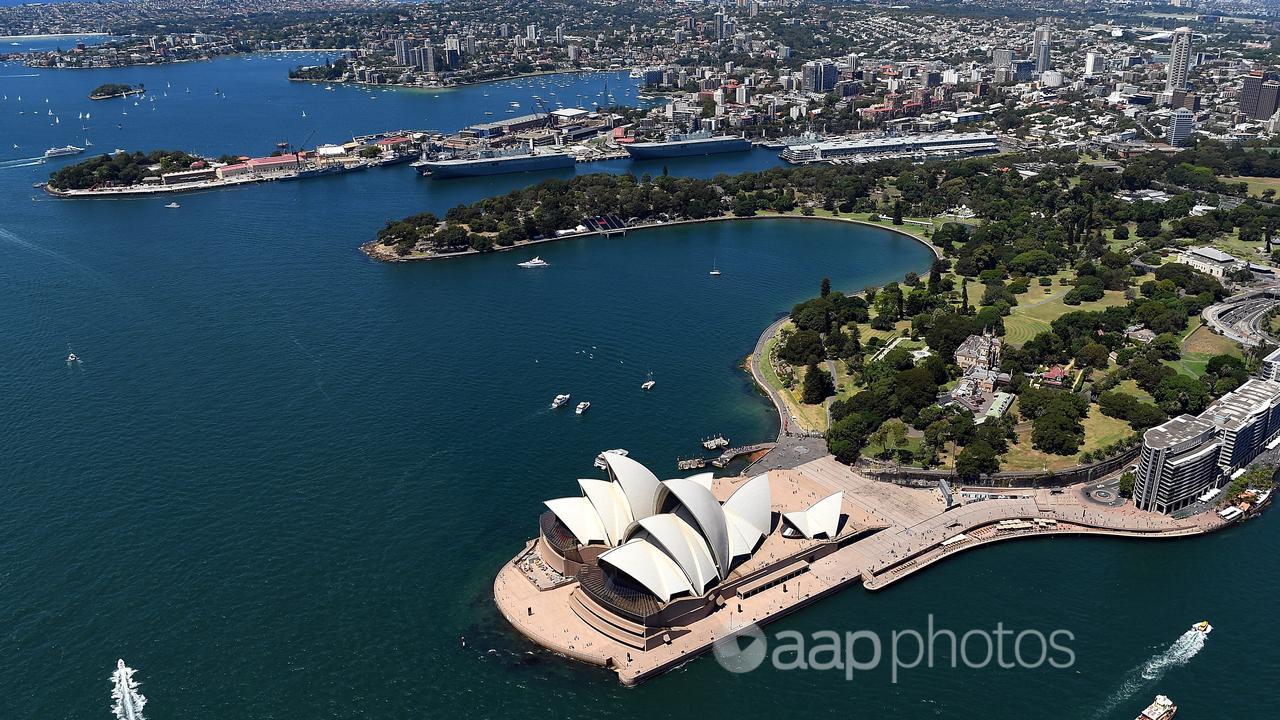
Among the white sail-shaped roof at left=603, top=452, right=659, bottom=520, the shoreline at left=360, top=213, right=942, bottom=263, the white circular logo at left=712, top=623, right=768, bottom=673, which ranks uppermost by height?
the white sail-shaped roof at left=603, top=452, right=659, bottom=520

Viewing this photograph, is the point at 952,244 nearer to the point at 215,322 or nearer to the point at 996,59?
the point at 215,322

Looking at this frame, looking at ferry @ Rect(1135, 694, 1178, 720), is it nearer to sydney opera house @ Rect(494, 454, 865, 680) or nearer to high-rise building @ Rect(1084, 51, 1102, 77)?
sydney opera house @ Rect(494, 454, 865, 680)

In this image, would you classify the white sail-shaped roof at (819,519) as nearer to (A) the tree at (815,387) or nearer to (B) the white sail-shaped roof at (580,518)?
(B) the white sail-shaped roof at (580,518)

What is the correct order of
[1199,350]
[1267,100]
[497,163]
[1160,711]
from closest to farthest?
[1160,711]
[1199,350]
[497,163]
[1267,100]

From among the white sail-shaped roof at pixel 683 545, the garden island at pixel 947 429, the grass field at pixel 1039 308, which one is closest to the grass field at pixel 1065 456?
the garden island at pixel 947 429

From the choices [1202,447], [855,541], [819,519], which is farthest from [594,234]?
[1202,447]

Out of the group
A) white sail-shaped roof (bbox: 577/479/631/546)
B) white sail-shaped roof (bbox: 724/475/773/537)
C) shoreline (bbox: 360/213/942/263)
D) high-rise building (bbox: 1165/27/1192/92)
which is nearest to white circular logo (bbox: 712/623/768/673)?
white sail-shaped roof (bbox: 724/475/773/537)

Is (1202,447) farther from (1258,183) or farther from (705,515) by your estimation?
(1258,183)
